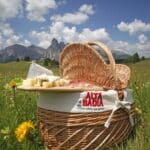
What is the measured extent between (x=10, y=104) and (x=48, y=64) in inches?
34.4

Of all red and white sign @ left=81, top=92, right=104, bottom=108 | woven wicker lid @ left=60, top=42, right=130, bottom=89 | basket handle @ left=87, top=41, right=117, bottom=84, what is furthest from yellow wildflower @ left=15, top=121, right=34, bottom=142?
basket handle @ left=87, top=41, right=117, bottom=84

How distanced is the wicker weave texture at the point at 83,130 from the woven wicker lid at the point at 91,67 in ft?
0.86

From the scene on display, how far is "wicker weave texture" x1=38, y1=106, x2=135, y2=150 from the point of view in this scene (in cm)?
287

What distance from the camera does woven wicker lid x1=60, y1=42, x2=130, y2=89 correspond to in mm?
2967

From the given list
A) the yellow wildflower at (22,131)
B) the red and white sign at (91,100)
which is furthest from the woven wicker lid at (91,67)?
the yellow wildflower at (22,131)

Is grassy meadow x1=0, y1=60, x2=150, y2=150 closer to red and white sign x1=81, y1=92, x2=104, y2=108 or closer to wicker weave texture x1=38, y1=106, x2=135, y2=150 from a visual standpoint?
wicker weave texture x1=38, y1=106, x2=135, y2=150

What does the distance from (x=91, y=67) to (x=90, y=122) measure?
1.64 ft

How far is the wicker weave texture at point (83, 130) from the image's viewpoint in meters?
2.87

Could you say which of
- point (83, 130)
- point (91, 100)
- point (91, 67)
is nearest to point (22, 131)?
point (83, 130)

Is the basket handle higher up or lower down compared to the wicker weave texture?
higher up

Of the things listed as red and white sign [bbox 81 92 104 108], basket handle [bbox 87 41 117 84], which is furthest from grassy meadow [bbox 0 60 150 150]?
basket handle [bbox 87 41 117 84]

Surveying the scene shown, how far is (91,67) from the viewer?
314cm

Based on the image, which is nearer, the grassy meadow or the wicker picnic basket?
the wicker picnic basket

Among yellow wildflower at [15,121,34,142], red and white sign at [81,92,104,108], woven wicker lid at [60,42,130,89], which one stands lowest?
yellow wildflower at [15,121,34,142]
